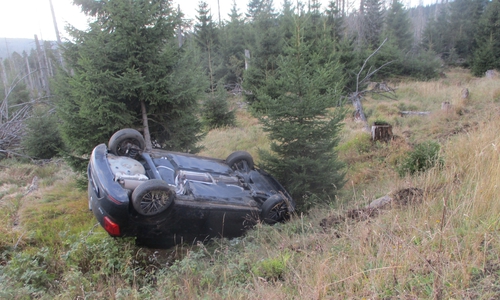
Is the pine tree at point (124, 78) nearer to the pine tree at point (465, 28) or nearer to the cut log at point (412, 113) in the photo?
the cut log at point (412, 113)

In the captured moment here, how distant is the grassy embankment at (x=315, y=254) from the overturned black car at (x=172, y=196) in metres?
0.26

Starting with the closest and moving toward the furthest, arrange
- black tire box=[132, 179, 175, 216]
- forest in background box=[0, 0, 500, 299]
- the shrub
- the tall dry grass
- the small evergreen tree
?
1. the tall dry grass
2. forest in background box=[0, 0, 500, 299]
3. black tire box=[132, 179, 175, 216]
4. the shrub
5. the small evergreen tree

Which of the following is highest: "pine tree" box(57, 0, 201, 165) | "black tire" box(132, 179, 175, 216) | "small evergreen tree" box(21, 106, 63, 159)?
"pine tree" box(57, 0, 201, 165)

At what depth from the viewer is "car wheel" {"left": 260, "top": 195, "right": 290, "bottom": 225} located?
4430 mm

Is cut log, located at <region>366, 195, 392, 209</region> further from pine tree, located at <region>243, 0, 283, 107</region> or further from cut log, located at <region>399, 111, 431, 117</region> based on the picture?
pine tree, located at <region>243, 0, 283, 107</region>

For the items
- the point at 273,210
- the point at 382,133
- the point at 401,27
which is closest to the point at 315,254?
the point at 273,210

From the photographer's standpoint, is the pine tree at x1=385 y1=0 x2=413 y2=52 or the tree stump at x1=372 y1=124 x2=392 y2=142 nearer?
the tree stump at x1=372 y1=124 x2=392 y2=142

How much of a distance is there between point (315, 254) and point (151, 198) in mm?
1976

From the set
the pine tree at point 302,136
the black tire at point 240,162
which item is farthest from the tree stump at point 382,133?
the black tire at point 240,162

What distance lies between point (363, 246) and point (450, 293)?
32.5 inches

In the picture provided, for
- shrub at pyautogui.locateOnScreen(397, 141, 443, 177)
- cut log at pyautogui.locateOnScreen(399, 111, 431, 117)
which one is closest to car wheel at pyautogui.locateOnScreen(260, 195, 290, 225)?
shrub at pyautogui.locateOnScreen(397, 141, 443, 177)

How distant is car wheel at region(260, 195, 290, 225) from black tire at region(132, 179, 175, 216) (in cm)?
136

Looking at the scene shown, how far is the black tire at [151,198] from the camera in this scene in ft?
11.8

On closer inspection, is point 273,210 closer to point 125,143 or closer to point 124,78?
point 125,143
